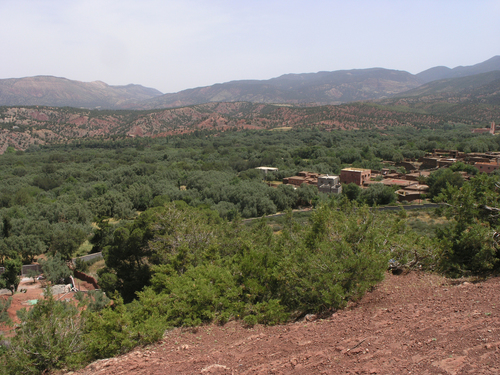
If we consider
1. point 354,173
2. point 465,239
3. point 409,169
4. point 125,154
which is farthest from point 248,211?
point 125,154

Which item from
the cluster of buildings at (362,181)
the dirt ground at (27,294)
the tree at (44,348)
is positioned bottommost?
the cluster of buildings at (362,181)

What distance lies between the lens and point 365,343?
6.00 meters

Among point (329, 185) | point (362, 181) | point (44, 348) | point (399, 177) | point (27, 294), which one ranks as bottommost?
point (399, 177)

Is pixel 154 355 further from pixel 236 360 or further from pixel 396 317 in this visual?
pixel 396 317

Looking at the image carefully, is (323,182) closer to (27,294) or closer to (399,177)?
(399,177)

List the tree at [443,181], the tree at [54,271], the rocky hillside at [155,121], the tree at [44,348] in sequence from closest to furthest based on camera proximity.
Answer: the tree at [44,348], the tree at [54,271], the tree at [443,181], the rocky hillside at [155,121]

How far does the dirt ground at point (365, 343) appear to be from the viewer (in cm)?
532

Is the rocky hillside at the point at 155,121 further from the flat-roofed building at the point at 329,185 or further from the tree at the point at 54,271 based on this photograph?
the tree at the point at 54,271

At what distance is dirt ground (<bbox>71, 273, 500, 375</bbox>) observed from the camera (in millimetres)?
5320

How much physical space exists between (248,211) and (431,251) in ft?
88.8

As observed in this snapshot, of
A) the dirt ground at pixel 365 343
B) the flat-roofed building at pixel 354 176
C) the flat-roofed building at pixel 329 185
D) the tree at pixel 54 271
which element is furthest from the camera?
the flat-roofed building at pixel 354 176

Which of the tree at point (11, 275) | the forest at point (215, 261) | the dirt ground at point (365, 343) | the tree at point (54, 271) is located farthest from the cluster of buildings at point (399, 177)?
the dirt ground at point (365, 343)

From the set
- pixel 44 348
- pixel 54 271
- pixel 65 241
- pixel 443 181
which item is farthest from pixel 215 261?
pixel 443 181

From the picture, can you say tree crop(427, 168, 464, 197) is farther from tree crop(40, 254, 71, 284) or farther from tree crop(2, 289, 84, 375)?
tree crop(2, 289, 84, 375)
